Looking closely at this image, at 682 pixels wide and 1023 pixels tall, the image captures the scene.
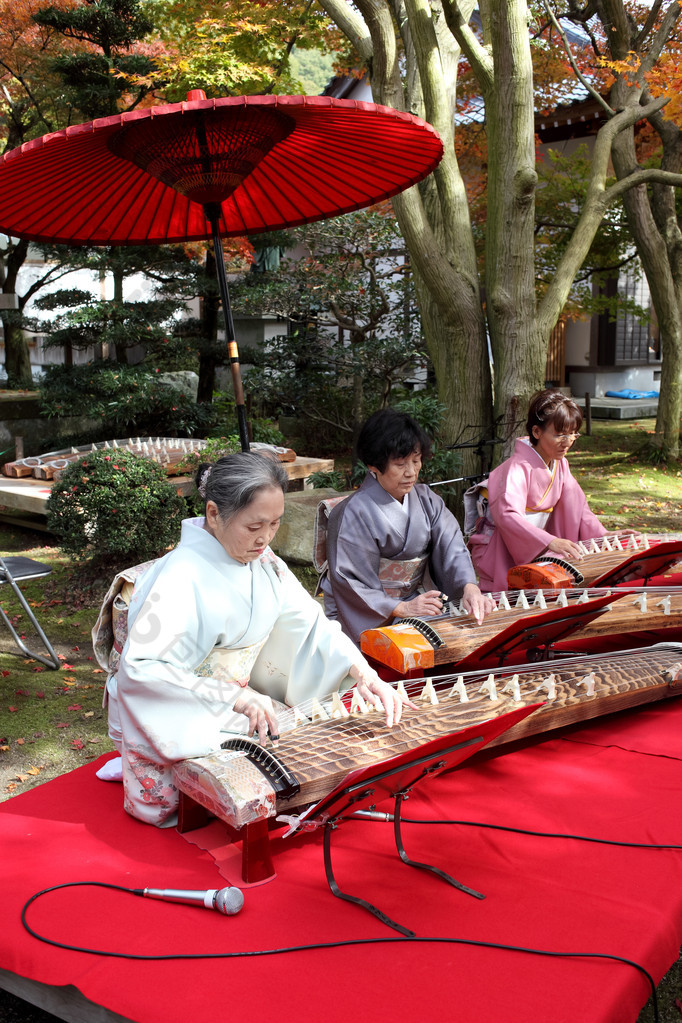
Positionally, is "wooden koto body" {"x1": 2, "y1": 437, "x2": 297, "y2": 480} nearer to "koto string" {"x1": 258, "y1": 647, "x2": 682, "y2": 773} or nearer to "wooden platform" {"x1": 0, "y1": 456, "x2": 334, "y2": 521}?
"wooden platform" {"x1": 0, "y1": 456, "x2": 334, "y2": 521}

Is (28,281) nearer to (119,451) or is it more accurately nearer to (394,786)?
(119,451)

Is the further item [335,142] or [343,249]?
[343,249]

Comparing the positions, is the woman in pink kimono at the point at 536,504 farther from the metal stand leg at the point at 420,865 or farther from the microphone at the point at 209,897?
the microphone at the point at 209,897

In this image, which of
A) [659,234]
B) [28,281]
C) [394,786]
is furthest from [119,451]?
[28,281]

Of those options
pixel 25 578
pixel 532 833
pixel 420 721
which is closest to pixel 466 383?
pixel 25 578

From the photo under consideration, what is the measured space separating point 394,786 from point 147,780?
0.75m

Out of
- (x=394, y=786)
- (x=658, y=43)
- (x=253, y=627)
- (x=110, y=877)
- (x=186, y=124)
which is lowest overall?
(x=110, y=877)

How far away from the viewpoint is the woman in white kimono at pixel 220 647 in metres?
2.35

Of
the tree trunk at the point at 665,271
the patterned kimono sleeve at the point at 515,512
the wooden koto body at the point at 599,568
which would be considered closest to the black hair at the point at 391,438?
the wooden koto body at the point at 599,568

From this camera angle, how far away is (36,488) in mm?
7527

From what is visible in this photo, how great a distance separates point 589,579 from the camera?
3.86 metres

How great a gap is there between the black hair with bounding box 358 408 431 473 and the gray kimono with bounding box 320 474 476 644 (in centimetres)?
19

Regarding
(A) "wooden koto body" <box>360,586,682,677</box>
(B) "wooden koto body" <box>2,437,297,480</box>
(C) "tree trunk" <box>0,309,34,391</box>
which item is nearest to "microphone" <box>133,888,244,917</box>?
(A) "wooden koto body" <box>360,586,682,677</box>

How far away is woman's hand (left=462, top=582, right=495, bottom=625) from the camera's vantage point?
11.3 ft
